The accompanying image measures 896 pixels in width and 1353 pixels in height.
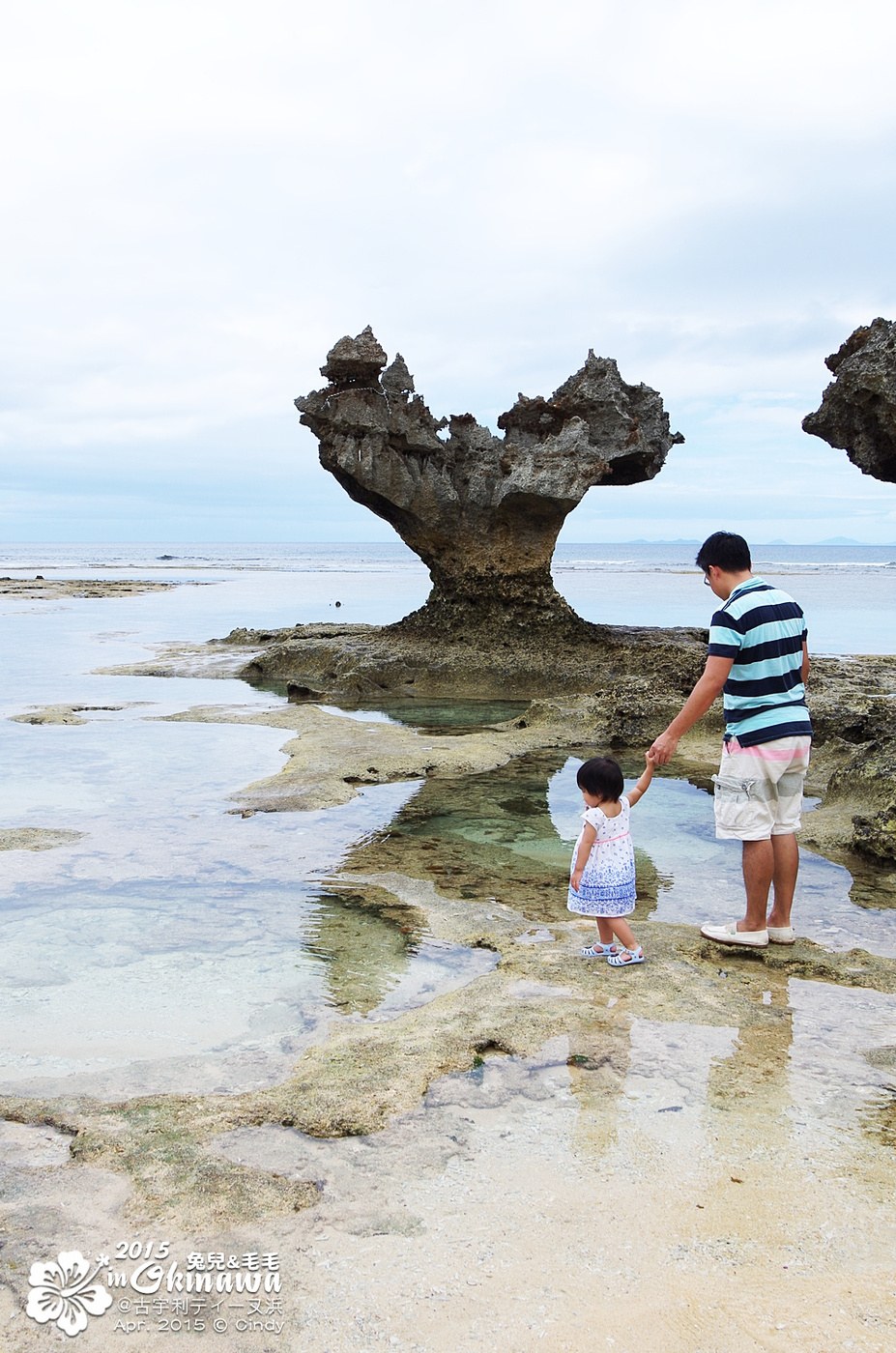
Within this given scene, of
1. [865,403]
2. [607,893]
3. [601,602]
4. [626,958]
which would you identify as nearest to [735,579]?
[607,893]

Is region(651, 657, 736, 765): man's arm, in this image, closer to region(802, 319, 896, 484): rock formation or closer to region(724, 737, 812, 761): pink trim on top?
region(724, 737, 812, 761): pink trim on top

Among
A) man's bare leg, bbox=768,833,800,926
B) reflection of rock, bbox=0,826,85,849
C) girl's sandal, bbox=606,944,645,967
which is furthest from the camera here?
reflection of rock, bbox=0,826,85,849

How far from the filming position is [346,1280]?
2051 millimetres

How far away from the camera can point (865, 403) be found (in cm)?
743

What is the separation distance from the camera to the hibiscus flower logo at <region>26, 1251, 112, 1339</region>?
1.96 meters

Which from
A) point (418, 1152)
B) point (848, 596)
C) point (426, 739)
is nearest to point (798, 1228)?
point (418, 1152)

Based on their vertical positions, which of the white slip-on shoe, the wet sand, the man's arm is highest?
the man's arm

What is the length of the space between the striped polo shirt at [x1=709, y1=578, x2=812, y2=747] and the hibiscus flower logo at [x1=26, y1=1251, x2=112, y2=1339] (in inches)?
119

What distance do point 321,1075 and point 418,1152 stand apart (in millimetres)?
517

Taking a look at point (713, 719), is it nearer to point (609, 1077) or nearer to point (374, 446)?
point (609, 1077)

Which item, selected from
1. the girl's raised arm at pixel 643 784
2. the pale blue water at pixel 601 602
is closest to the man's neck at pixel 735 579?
the girl's raised arm at pixel 643 784

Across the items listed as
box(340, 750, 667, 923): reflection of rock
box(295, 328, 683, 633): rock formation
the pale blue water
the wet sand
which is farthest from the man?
the pale blue water

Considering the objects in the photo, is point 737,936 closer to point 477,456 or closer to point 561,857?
point 561,857

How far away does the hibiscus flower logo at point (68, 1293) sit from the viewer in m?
1.96
